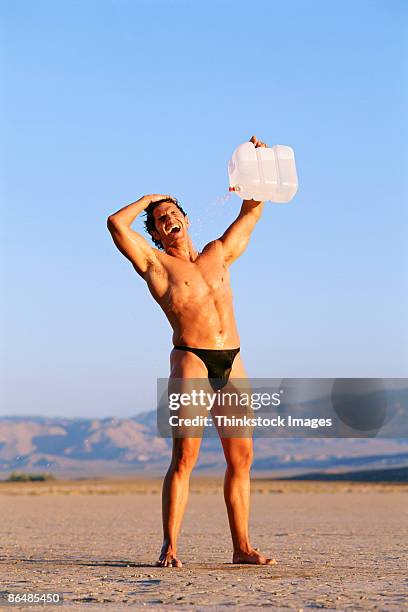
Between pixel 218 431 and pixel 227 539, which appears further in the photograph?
pixel 227 539

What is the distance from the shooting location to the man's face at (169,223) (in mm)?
7965

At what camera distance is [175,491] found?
7418mm

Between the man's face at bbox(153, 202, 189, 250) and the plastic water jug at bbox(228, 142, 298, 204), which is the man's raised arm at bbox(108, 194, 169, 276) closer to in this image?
the man's face at bbox(153, 202, 189, 250)

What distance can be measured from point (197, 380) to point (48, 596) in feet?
7.35

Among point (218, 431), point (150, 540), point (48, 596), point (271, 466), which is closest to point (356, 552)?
point (218, 431)

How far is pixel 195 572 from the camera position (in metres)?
6.90

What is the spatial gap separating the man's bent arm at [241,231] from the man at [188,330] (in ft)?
0.79

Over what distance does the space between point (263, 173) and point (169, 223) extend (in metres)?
1.06

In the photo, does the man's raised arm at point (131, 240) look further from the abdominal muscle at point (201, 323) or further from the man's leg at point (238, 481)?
the man's leg at point (238, 481)

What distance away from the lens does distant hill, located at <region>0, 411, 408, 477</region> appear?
95438mm

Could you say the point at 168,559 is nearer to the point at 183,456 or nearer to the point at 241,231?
the point at 183,456

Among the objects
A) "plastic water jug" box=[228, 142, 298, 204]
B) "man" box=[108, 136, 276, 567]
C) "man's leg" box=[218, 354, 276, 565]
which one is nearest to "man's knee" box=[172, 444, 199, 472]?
"man" box=[108, 136, 276, 567]

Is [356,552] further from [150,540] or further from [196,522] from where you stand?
[196,522]

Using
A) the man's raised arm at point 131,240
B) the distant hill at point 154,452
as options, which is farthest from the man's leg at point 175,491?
the distant hill at point 154,452
